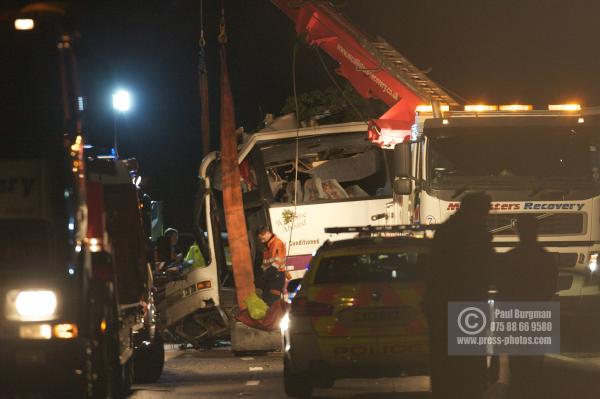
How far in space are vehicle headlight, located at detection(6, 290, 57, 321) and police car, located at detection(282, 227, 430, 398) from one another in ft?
12.5

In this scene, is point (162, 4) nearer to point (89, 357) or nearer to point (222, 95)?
point (222, 95)

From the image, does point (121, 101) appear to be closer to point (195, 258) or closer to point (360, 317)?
point (195, 258)

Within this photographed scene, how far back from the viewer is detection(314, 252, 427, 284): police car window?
12273mm

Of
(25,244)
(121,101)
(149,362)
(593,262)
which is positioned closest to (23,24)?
(25,244)

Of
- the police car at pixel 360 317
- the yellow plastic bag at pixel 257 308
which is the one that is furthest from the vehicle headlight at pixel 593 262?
the police car at pixel 360 317

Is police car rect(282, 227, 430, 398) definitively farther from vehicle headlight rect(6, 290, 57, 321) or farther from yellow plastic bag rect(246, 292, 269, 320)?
yellow plastic bag rect(246, 292, 269, 320)

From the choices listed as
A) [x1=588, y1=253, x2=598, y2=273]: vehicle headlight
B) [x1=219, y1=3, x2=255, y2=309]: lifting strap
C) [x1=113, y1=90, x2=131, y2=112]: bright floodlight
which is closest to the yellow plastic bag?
[x1=219, y1=3, x2=255, y2=309]: lifting strap

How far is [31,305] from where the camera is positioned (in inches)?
344

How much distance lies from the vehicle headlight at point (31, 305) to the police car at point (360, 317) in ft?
12.5

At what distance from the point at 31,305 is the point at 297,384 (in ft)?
13.9

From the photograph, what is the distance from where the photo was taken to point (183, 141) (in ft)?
167

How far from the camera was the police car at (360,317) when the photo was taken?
11789 millimetres

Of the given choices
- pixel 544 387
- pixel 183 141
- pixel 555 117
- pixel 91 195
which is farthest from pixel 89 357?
pixel 183 141

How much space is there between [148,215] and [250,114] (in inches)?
1086
